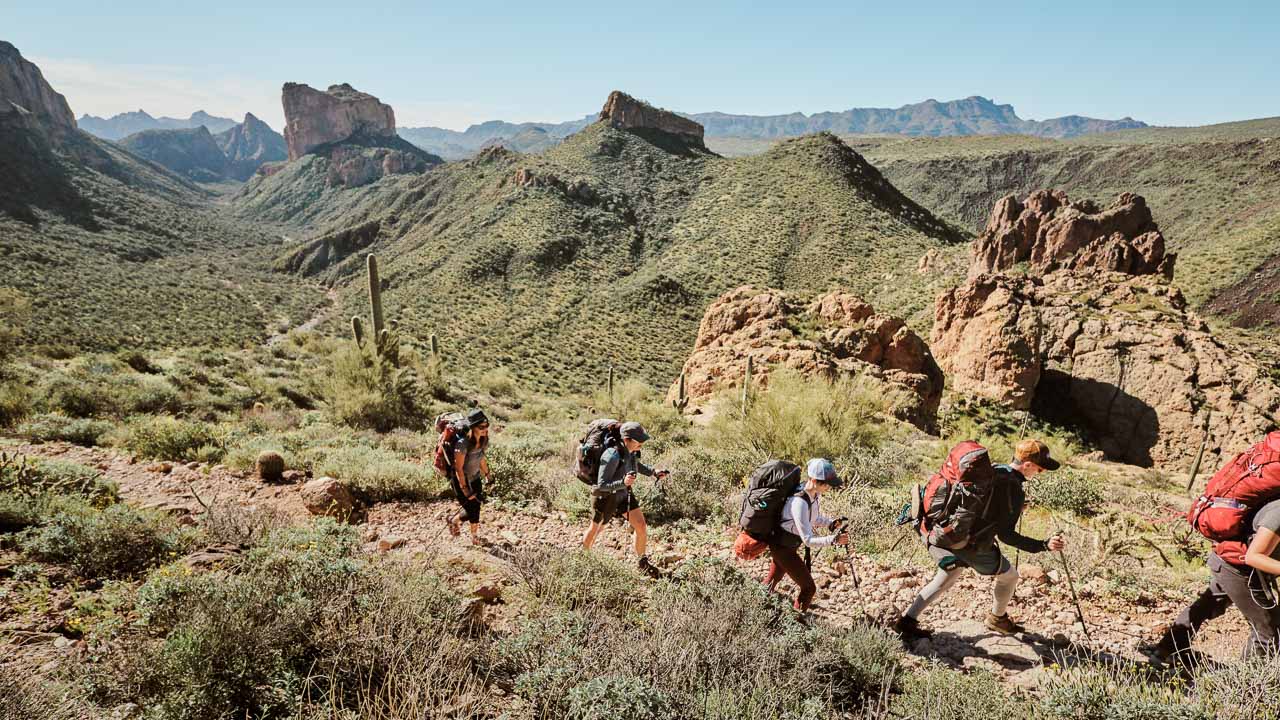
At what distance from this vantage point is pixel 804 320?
1543cm

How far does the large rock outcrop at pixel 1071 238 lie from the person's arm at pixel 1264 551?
58.9 feet

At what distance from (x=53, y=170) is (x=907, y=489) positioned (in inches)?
3463

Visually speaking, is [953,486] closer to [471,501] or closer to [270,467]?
[471,501]

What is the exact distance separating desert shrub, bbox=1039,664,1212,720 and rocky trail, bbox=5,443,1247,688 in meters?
0.43

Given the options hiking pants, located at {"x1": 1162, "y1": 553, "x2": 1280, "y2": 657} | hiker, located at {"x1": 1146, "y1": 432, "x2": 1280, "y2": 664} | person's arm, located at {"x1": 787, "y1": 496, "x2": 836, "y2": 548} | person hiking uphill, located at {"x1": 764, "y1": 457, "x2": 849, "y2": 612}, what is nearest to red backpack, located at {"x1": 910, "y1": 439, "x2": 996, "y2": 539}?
person hiking uphill, located at {"x1": 764, "y1": 457, "x2": 849, "y2": 612}

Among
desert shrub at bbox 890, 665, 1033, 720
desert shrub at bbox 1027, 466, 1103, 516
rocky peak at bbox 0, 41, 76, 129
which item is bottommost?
desert shrub at bbox 1027, 466, 1103, 516

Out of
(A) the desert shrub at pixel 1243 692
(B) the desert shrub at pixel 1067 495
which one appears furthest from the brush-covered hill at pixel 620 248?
(A) the desert shrub at pixel 1243 692

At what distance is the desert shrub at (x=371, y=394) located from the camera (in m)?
11.3

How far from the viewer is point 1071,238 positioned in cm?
2325

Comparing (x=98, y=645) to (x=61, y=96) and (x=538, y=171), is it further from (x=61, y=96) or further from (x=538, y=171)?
(x=61, y=96)

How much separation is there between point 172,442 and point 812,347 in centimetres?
1220

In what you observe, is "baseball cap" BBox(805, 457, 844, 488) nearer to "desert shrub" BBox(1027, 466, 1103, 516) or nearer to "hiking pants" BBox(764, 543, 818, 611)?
"hiking pants" BBox(764, 543, 818, 611)

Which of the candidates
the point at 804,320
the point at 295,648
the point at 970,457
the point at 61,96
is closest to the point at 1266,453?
the point at 970,457

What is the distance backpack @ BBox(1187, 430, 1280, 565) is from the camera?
3.06 meters
